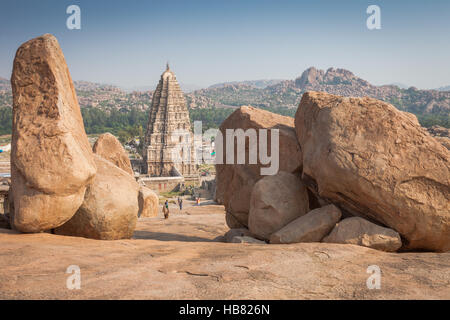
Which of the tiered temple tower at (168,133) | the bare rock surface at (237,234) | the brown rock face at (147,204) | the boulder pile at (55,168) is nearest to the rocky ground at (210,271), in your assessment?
the boulder pile at (55,168)

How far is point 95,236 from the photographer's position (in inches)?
260

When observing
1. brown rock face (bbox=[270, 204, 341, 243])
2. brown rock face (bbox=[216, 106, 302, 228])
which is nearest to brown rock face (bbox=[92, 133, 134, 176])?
brown rock face (bbox=[216, 106, 302, 228])

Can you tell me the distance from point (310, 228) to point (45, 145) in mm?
4497

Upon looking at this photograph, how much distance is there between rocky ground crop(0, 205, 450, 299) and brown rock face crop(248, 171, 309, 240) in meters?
1.35

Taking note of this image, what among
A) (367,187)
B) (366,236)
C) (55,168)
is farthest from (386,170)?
(55,168)

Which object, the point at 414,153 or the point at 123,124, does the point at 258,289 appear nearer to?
the point at 414,153

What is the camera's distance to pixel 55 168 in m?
5.75

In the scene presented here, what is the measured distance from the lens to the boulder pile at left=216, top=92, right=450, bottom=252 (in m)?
5.83

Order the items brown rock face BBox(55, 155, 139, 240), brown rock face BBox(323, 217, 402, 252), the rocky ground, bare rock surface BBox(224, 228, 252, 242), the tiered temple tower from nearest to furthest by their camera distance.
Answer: the rocky ground < brown rock face BBox(323, 217, 402, 252) < brown rock face BBox(55, 155, 139, 240) < bare rock surface BBox(224, 228, 252, 242) < the tiered temple tower

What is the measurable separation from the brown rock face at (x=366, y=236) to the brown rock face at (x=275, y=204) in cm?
114

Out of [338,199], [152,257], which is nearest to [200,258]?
[152,257]

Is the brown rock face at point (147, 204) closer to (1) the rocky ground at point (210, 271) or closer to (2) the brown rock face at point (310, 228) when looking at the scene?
(1) the rocky ground at point (210, 271)

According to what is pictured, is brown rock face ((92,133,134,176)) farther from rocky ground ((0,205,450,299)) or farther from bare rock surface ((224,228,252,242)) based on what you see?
rocky ground ((0,205,450,299))
